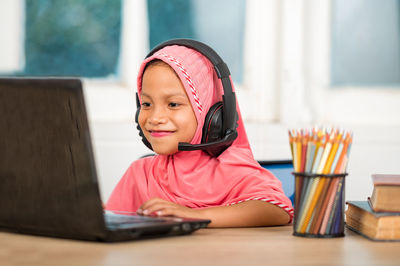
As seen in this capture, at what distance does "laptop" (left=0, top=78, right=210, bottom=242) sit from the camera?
799 millimetres

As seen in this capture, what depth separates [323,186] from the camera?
95cm

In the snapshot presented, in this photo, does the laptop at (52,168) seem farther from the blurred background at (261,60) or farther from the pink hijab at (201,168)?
the blurred background at (261,60)

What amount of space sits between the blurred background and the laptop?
1589 millimetres

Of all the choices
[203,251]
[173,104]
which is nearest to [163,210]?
[203,251]

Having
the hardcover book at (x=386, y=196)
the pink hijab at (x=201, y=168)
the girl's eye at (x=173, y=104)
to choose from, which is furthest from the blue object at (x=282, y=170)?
the hardcover book at (x=386, y=196)

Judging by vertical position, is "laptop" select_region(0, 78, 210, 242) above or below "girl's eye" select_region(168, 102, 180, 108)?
below

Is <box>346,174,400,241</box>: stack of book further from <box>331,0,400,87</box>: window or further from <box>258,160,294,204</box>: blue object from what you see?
<box>331,0,400,87</box>: window

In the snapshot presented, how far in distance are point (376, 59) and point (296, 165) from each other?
69.9 inches

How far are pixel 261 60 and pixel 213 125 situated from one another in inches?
48.7

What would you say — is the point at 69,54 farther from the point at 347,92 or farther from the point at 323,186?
the point at 323,186

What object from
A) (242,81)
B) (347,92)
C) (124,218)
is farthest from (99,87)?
(124,218)

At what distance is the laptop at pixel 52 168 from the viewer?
0.80 m

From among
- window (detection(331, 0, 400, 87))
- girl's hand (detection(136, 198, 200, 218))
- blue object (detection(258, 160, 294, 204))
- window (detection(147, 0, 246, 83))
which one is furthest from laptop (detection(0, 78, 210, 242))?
window (detection(331, 0, 400, 87))

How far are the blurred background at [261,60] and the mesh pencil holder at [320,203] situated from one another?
1.54m
